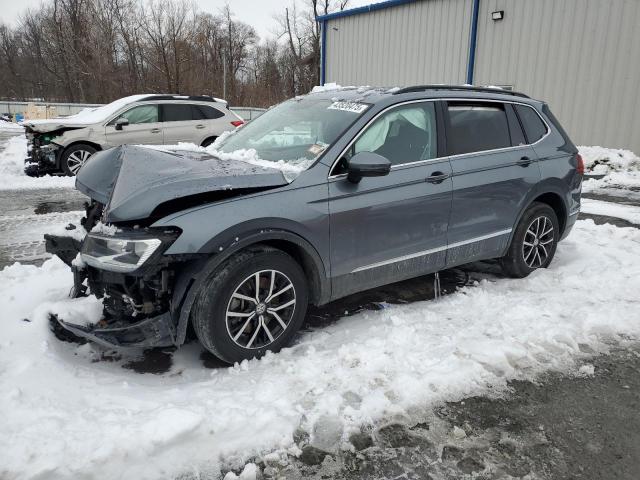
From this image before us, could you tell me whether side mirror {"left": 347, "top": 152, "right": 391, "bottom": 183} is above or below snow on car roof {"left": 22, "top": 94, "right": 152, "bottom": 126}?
below

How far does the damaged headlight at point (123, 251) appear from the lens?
2951mm

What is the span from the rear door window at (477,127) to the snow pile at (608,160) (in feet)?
28.6

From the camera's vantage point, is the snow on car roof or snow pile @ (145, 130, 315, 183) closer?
snow pile @ (145, 130, 315, 183)

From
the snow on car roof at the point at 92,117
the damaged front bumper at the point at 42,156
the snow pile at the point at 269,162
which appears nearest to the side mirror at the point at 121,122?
the snow on car roof at the point at 92,117

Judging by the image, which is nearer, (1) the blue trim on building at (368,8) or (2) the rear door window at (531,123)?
(2) the rear door window at (531,123)

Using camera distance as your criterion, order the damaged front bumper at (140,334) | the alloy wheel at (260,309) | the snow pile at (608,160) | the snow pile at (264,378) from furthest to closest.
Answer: the snow pile at (608,160), the alloy wheel at (260,309), the damaged front bumper at (140,334), the snow pile at (264,378)

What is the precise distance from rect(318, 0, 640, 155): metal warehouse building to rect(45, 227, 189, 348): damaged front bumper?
41.9 feet

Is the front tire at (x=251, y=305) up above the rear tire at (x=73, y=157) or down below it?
below

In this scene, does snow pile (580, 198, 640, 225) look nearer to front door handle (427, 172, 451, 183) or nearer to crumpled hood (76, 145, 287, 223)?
front door handle (427, 172, 451, 183)

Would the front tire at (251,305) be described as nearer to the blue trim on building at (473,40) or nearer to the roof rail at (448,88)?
the roof rail at (448,88)

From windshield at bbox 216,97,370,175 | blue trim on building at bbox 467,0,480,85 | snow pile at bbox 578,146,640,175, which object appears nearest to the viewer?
windshield at bbox 216,97,370,175

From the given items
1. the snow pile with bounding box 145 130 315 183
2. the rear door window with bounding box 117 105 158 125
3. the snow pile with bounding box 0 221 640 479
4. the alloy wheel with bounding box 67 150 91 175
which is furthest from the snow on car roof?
the snow pile with bounding box 145 130 315 183

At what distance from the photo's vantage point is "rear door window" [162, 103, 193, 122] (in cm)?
1151

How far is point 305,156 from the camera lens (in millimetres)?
3771
